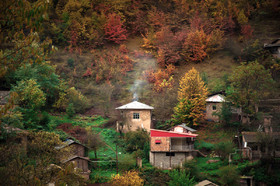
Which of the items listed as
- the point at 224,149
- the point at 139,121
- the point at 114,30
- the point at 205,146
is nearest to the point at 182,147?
the point at 205,146

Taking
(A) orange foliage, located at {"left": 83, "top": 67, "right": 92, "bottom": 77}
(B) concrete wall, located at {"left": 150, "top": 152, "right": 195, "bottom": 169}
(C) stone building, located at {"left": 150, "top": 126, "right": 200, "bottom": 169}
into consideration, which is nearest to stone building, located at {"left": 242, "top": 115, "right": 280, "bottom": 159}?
(C) stone building, located at {"left": 150, "top": 126, "right": 200, "bottom": 169}

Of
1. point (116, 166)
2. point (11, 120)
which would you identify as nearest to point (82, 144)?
point (116, 166)

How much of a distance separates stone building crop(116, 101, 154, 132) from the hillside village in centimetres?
10

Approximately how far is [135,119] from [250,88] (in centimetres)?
1178

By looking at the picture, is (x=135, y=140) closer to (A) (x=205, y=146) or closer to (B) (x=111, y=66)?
(A) (x=205, y=146)

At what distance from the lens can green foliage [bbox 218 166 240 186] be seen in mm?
25812

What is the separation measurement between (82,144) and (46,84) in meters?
9.79

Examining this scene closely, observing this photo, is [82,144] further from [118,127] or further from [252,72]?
[252,72]

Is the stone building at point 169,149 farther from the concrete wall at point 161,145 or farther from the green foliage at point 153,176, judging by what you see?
the green foliage at point 153,176

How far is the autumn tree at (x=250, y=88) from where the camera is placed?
1283 inches

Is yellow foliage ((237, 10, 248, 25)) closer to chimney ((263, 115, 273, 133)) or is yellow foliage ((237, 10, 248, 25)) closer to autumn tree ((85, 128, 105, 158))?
chimney ((263, 115, 273, 133))

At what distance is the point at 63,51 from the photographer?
48000 mm

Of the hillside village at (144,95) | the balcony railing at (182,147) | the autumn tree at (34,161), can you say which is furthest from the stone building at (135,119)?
the autumn tree at (34,161)

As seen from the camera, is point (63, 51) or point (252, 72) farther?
point (63, 51)
